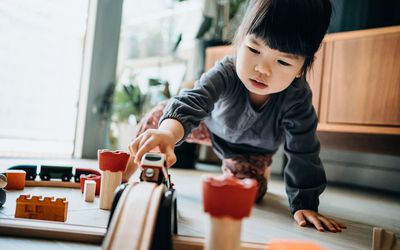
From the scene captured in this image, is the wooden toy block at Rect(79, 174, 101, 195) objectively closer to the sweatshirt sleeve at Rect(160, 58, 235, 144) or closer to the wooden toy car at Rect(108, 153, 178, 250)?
the sweatshirt sleeve at Rect(160, 58, 235, 144)

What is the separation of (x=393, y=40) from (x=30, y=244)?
132 centimetres

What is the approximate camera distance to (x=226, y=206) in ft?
1.09

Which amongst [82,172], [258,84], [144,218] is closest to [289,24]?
[258,84]

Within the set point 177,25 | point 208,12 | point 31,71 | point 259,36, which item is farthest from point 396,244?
point 177,25

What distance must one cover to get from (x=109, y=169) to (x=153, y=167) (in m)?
0.20

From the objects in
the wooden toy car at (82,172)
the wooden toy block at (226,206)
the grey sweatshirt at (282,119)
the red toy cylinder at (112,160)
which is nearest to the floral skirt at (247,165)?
the grey sweatshirt at (282,119)

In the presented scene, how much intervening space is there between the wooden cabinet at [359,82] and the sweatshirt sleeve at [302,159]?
63 centimetres

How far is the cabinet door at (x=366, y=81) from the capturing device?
4.35ft

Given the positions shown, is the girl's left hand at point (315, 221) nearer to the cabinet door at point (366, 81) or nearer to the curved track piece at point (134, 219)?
the curved track piece at point (134, 219)

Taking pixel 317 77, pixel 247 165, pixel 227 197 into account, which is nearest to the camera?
pixel 227 197

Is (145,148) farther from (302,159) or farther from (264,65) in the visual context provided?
(302,159)

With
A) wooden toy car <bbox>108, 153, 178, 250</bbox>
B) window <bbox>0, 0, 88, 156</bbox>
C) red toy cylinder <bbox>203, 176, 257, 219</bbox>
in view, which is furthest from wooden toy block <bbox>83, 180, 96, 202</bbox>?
window <bbox>0, 0, 88, 156</bbox>

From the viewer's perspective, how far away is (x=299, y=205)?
0.80 metres

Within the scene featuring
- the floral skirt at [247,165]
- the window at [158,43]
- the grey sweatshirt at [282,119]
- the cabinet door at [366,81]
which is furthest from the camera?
the window at [158,43]
